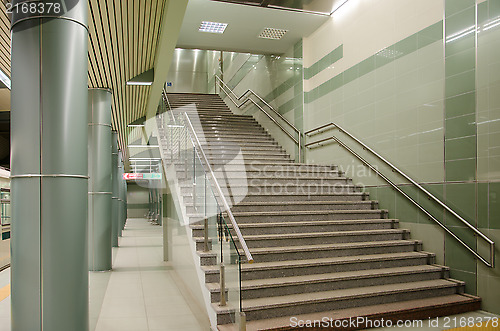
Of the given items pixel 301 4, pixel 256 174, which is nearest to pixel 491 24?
pixel 301 4

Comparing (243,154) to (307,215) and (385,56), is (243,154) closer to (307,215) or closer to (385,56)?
(307,215)

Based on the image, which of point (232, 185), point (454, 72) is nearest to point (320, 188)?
point (232, 185)

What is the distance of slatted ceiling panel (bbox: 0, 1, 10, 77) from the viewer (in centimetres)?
438

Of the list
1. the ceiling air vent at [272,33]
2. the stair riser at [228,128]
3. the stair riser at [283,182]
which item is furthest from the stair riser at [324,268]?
the ceiling air vent at [272,33]

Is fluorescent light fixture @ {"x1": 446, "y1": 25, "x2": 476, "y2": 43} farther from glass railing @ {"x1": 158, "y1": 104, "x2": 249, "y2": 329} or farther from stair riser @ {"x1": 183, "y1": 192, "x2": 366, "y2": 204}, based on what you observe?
glass railing @ {"x1": 158, "y1": 104, "x2": 249, "y2": 329}

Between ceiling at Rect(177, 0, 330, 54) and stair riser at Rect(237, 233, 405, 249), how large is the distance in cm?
481

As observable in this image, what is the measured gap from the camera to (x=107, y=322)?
4.46 m

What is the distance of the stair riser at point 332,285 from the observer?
420cm

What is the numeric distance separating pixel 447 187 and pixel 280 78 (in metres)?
5.88

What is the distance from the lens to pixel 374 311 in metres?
4.07

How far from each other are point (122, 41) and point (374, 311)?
16.7 feet

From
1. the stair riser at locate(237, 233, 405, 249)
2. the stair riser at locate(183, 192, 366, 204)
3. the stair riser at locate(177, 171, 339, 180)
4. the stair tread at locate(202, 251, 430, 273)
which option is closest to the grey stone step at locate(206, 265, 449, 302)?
Answer: the stair tread at locate(202, 251, 430, 273)

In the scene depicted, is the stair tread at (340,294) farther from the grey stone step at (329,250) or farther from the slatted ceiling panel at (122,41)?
the slatted ceiling panel at (122,41)

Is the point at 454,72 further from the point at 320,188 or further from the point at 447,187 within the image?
the point at 320,188
